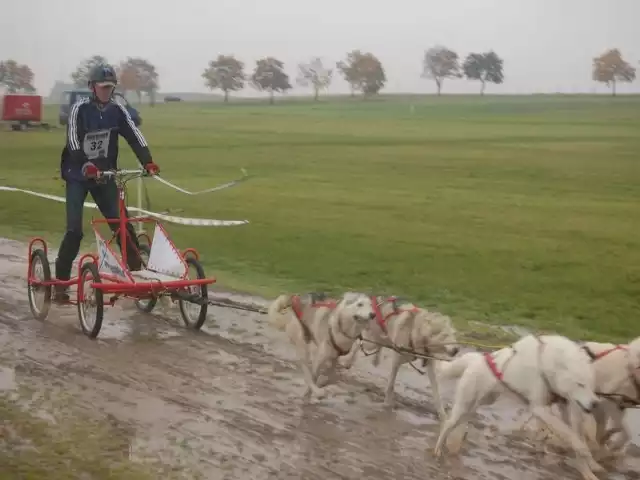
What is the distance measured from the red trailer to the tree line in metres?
2.90

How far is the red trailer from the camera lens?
1865 centimetres

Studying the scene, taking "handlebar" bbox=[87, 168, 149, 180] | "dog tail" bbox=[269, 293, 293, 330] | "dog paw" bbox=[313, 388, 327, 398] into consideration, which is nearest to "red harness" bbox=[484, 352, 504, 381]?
"dog paw" bbox=[313, 388, 327, 398]

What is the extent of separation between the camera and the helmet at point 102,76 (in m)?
6.16

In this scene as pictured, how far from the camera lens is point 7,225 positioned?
12.4m

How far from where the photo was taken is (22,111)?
20578 mm

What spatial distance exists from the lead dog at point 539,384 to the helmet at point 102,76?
3516 millimetres

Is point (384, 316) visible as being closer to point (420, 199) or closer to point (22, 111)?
point (420, 199)

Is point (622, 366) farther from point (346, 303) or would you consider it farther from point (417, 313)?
point (346, 303)

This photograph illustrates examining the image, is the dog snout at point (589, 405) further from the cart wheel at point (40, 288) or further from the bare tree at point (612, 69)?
the bare tree at point (612, 69)

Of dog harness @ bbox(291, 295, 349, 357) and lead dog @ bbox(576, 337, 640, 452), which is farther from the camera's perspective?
dog harness @ bbox(291, 295, 349, 357)

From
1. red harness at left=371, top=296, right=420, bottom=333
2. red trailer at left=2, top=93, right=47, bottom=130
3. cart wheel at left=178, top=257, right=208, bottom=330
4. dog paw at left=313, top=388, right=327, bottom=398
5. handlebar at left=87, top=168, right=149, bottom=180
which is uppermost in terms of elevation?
red trailer at left=2, top=93, right=47, bottom=130

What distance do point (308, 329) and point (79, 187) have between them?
250 centimetres

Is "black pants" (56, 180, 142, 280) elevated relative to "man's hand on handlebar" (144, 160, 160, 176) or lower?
lower

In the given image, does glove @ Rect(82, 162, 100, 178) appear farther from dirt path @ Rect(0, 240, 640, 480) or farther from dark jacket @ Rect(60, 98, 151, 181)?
A: dirt path @ Rect(0, 240, 640, 480)
